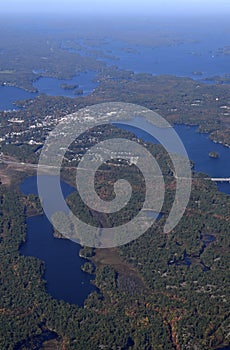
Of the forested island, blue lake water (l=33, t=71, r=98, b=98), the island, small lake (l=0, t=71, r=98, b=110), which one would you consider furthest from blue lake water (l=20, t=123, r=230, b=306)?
blue lake water (l=33, t=71, r=98, b=98)

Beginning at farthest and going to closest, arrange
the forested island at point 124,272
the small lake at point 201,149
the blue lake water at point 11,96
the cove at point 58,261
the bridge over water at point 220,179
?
the blue lake water at point 11,96, the small lake at point 201,149, the bridge over water at point 220,179, the cove at point 58,261, the forested island at point 124,272

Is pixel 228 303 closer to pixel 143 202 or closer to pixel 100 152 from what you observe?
pixel 143 202

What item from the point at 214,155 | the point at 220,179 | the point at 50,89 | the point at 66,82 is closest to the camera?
the point at 220,179

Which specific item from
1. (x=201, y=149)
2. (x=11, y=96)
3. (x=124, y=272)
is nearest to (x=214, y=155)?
(x=201, y=149)

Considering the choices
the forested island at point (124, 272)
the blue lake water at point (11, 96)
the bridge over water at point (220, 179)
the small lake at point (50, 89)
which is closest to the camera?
the forested island at point (124, 272)

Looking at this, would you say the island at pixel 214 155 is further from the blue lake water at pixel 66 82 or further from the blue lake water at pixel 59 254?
the blue lake water at pixel 66 82

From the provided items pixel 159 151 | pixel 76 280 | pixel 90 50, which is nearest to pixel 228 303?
pixel 76 280

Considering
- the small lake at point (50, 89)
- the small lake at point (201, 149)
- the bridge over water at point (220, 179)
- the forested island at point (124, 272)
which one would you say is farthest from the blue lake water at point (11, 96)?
the bridge over water at point (220, 179)

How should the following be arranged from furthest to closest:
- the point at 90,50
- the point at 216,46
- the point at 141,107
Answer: the point at 216,46
the point at 90,50
the point at 141,107

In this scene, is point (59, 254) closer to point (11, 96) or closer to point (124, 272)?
point (124, 272)
